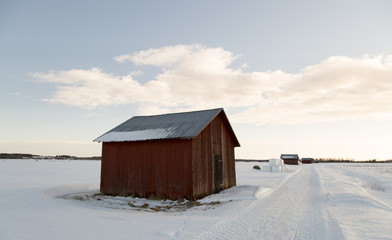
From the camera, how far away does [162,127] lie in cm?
1784

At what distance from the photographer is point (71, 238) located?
701cm

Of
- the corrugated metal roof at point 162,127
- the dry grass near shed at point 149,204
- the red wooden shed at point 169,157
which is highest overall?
the corrugated metal roof at point 162,127

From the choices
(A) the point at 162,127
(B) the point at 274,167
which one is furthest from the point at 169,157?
(B) the point at 274,167

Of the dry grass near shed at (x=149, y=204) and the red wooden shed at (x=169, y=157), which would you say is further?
the red wooden shed at (x=169, y=157)

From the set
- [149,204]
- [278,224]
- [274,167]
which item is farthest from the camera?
[274,167]

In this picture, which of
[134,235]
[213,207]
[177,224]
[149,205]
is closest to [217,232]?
[177,224]

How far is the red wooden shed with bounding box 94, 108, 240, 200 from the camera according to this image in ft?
50.3

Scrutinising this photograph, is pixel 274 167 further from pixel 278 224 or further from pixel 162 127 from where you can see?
pixel 278 224

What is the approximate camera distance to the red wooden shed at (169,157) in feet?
50.3

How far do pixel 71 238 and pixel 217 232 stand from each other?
4139 millimetres

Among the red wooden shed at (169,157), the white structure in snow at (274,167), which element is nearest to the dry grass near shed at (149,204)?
the red wooden shed at (169,157)

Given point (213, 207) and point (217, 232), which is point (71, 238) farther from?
point (213, 207)

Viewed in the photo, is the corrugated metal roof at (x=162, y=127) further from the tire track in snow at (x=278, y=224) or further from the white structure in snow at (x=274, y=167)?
the white structure in snow at (x=274, y=167)

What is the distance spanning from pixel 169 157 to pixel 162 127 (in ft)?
9.23
